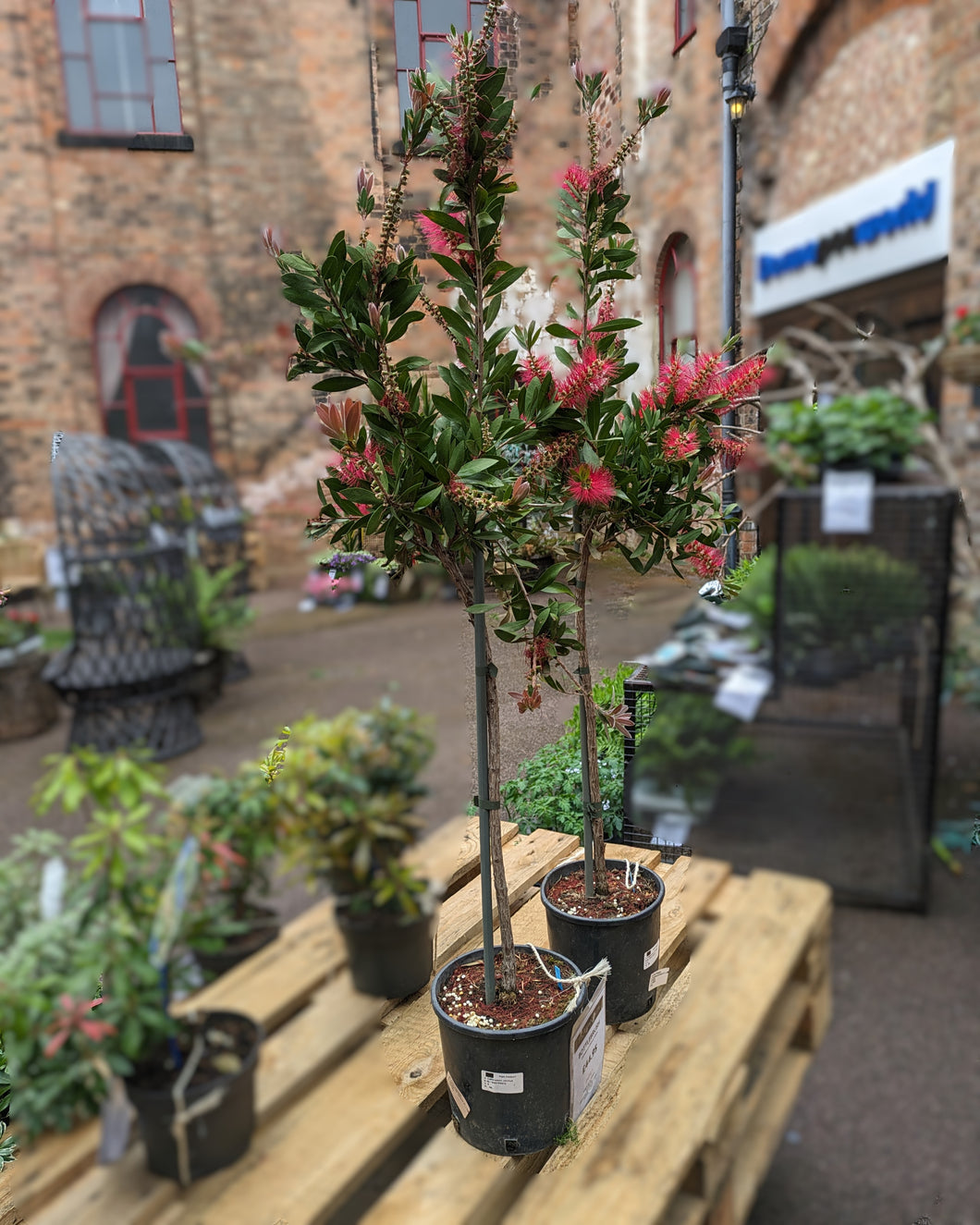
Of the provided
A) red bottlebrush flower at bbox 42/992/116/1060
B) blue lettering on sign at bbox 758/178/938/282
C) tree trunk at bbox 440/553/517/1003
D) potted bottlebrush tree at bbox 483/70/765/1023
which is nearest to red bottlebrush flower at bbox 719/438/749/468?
potted bottlebrush tree at bbox 483/70/765/1023

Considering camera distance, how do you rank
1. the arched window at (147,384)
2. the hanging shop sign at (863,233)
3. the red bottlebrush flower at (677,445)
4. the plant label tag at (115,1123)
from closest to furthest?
the plant label tag at (115,1123)
the red bottlebrush flower at (677,445)
the arched window at (147,384)
the hanging shop sign at (863,233)

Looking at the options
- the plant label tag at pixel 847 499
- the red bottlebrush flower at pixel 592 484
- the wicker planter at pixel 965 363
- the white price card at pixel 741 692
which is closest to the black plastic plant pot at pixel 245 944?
the red bottlebrush flower at pixel 592 484

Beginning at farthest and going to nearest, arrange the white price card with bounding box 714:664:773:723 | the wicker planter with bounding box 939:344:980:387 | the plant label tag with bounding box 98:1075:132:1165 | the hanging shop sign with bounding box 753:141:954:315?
the hanging shop sign with bounding box 753:141:954:315
the wicker planter with bounding box 939:344:980:387
the white price card with bounding box 714:664:773:723
the plant label tag with bounding box 98:1075:132:1165

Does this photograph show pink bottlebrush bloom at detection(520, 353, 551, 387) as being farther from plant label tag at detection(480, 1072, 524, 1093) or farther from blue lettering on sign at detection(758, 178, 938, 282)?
blue lettering on sign at detection(758, 178, 938, 282)

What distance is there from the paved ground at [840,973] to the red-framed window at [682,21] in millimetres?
448

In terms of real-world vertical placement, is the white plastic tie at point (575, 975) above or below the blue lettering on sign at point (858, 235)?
below

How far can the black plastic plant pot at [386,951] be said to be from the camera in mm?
608

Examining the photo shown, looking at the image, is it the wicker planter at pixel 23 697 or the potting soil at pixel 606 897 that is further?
the wicker planter at pixel 23 697

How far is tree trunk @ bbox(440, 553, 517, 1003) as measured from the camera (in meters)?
0.58

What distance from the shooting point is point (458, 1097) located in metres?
0.60

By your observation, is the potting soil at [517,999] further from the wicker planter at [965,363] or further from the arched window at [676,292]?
the wicker planter at [965,363]

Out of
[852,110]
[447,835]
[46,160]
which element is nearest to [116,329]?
[46,160]

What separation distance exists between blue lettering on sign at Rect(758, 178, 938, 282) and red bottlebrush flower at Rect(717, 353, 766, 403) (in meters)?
1.55

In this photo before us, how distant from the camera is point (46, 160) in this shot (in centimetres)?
65
